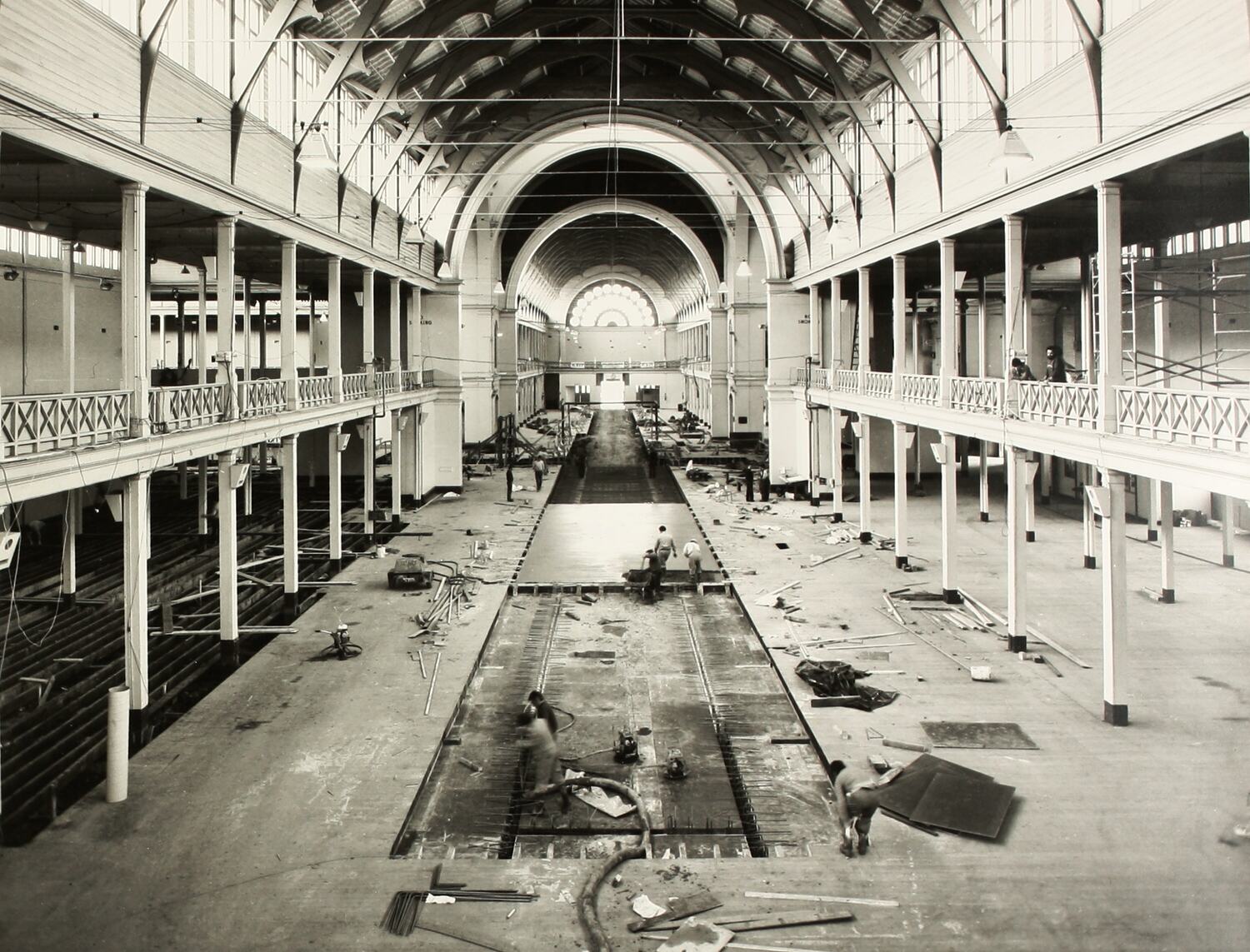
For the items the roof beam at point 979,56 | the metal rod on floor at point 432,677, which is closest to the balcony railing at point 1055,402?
the roof beam at point 979,56

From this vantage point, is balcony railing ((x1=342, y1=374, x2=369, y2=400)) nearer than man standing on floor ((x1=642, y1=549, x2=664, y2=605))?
No

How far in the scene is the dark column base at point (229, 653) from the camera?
1585cm

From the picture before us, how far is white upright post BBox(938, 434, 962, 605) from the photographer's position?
19222 millimetres

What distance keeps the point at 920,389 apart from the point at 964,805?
1329cm

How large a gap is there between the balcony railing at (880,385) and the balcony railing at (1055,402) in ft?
25.1

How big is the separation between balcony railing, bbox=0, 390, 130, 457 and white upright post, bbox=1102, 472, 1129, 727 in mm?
13245

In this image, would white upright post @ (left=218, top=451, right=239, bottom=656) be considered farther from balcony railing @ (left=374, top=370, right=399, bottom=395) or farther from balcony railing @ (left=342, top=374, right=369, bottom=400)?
balcony railing @ (left=374, top=370, right=399, bottom=395)

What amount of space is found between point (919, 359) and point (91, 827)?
35.7 meters

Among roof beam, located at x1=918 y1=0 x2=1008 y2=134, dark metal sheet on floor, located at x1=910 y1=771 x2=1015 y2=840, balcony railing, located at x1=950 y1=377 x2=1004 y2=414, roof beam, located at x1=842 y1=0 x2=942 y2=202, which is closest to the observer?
dark metal sheet on floor, located at x1=910 y1=771 x2=1015 y2=840

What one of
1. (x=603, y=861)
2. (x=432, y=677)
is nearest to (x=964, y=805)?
(x=603, y=861)

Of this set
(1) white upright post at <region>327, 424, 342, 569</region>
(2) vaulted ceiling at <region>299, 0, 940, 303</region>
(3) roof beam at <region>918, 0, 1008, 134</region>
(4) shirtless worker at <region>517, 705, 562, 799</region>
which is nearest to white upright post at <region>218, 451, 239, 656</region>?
(1) white upright post at <region>327, 424, 342, 569</region>

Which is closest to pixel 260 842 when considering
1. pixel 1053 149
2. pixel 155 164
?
pixel 155 164

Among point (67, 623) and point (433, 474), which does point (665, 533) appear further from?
point (433, 474)

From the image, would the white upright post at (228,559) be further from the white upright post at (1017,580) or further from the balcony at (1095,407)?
the balcony at (1095,407)
